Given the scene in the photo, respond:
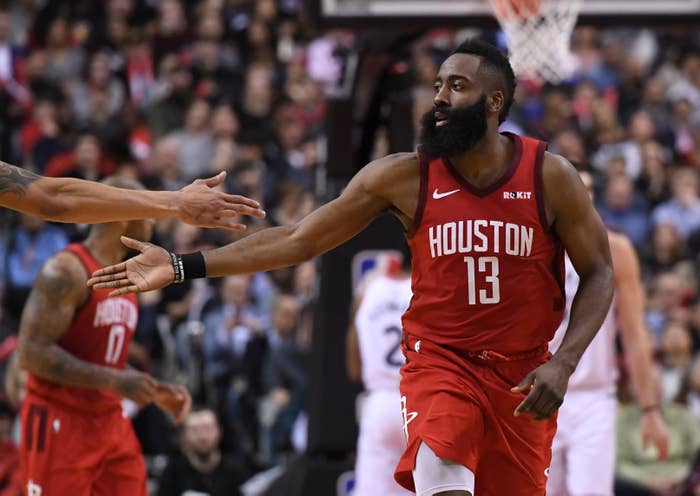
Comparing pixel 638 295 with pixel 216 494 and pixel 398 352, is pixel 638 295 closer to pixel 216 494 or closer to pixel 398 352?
pixel 398 352

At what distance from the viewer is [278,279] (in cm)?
1386

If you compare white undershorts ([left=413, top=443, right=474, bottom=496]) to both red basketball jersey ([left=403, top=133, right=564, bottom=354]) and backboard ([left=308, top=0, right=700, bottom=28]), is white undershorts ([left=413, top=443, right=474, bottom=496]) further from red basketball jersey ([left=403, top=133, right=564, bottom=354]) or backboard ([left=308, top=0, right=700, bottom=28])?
backboard ([left=308, top=0, right=700, bottom=28])

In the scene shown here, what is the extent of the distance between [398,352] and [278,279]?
5331 millimetres

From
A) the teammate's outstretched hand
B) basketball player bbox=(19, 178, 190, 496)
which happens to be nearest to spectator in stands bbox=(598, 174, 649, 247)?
basketball player bbox=(19, 178, 190, 496)

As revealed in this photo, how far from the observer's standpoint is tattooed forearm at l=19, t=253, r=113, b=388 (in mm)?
6996

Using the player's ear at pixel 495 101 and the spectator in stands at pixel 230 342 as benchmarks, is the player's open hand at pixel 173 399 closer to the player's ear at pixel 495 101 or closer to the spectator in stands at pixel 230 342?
the player's ear at pixel 495 101

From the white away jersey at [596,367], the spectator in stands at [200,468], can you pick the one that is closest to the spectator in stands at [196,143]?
the spectator in stands at [200,468]

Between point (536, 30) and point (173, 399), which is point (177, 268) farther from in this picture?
point (536, 30)

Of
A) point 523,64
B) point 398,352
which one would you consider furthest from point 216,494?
point 523,64

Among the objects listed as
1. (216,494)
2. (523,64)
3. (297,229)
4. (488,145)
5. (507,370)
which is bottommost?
(216,494)

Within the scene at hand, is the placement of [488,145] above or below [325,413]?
above

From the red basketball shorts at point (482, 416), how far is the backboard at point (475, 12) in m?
5.00

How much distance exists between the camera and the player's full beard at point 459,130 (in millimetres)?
5613

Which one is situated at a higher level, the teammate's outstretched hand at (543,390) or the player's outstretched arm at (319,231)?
the player's outstretched arm at (319,231)
